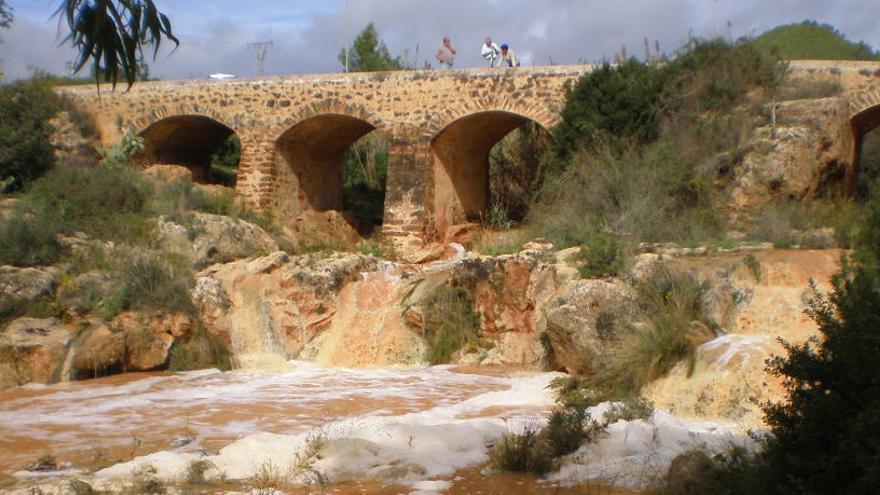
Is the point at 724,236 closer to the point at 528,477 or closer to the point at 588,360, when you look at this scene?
the point at 588,360

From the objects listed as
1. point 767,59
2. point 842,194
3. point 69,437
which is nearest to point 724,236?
point 842,194

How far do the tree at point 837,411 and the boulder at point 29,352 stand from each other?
33.4ft

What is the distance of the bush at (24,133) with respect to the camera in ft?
61.8

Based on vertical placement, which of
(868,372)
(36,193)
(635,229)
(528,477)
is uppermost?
(36,193)

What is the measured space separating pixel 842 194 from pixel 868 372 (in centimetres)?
1265

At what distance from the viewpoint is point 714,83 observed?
55.9 feet

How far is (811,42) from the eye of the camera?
117 ft

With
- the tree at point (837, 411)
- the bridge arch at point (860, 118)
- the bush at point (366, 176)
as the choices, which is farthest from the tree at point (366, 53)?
the tree at point (837, 411)

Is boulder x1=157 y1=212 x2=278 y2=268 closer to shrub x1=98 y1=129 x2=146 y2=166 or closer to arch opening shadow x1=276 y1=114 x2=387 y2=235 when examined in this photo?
arch opening shadow x1=276 y1=114 x2=387 y2=235

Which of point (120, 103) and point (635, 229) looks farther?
point (120, 103)

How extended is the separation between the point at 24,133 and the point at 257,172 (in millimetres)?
4818

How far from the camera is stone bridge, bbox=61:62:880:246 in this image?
18.6 meters

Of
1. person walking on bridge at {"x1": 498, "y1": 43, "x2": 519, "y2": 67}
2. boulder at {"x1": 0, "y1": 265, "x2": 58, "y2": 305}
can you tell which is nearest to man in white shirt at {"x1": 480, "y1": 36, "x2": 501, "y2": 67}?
person walking on bridge at {"x1": 498, "y1": 43, "x2": 519, "y2": 67}

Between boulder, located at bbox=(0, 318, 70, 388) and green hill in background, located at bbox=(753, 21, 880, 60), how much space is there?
25.7 m
